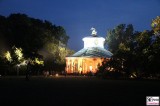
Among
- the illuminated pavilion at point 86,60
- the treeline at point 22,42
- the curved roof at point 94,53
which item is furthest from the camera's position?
the curved roof at point 94,53

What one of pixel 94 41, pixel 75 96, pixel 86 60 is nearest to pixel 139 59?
pixel 75 96

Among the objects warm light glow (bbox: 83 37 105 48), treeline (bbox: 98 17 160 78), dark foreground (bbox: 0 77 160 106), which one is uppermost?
warm light glow (bbox: 83 37 105 48)

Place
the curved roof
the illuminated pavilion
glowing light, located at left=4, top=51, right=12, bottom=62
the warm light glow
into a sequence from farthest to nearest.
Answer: the warm light glow, the curved roof, the illuminated pavilion, glowing light, located at left=4, top=51, right=12, bottom=62

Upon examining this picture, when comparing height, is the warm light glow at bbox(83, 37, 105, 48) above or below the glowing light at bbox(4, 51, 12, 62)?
above

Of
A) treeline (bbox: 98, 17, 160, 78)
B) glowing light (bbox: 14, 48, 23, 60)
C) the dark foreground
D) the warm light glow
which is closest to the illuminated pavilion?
the warm light glow

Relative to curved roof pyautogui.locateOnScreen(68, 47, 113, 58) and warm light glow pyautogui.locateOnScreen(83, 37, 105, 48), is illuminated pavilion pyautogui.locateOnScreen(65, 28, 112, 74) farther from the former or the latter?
warm light glow pyautogui.locateOnScreen(83, 37, 105, 48)

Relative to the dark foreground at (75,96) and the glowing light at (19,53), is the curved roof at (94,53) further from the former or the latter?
the dark foreground at (75,96)

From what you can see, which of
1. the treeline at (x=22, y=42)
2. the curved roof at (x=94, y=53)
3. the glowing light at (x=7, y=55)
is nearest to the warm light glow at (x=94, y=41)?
the curved roof at (x=94, y=53)

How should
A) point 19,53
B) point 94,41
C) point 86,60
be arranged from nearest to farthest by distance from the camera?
1. point 19,53
2. point 86,60
3. point 94,41

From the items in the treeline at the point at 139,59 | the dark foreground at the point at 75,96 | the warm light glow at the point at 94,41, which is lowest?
the dark foreground at the point at 75,96

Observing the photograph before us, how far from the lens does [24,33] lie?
2894 inches

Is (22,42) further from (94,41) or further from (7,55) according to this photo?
(94,41)

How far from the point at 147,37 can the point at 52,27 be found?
4756cm

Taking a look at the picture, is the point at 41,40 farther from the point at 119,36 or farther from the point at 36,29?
the point at 119,36
